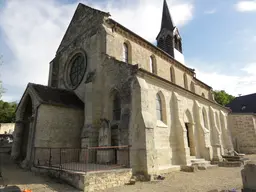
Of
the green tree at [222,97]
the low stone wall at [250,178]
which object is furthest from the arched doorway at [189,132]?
the green tree at [222,97]

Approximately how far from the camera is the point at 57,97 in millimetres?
13750

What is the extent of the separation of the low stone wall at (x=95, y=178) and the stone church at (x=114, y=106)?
1.09m

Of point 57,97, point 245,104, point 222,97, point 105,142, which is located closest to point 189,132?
point 105,142

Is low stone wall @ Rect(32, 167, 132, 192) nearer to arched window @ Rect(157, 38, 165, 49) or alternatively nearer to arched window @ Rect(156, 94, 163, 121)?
arched window @ Rect(156, 94, 163, 121)

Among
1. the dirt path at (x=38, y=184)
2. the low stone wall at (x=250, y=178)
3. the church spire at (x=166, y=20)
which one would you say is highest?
the church spire at (x=166, y=20)

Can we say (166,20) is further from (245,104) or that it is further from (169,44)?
(245,104)

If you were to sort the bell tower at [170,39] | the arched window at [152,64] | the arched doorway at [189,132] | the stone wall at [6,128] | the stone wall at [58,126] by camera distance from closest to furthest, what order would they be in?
1. the stone wall at [58,126]
2. the arched doorway at [189,132]
3. the arched window at [152,64]
4. the bell tower at [170,39]
5. the stone wall at [6,128]

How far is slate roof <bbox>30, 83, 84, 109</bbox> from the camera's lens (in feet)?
42.3

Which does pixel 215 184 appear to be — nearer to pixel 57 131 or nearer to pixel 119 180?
pixel 119 180

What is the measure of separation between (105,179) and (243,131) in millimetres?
23195

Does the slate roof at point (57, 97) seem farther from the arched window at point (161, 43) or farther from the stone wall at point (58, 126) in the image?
the arched window at point (161, 43)

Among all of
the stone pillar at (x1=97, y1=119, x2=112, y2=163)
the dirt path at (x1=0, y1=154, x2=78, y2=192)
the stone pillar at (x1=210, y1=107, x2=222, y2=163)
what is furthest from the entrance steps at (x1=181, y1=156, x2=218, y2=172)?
the dirt path at (x1=0, y1=154, x2=78, y2=192)

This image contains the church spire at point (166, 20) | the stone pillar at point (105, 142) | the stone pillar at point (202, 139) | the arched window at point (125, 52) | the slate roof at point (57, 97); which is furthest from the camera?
the church spire at point (166, 20)

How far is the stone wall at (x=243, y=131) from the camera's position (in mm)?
24625
